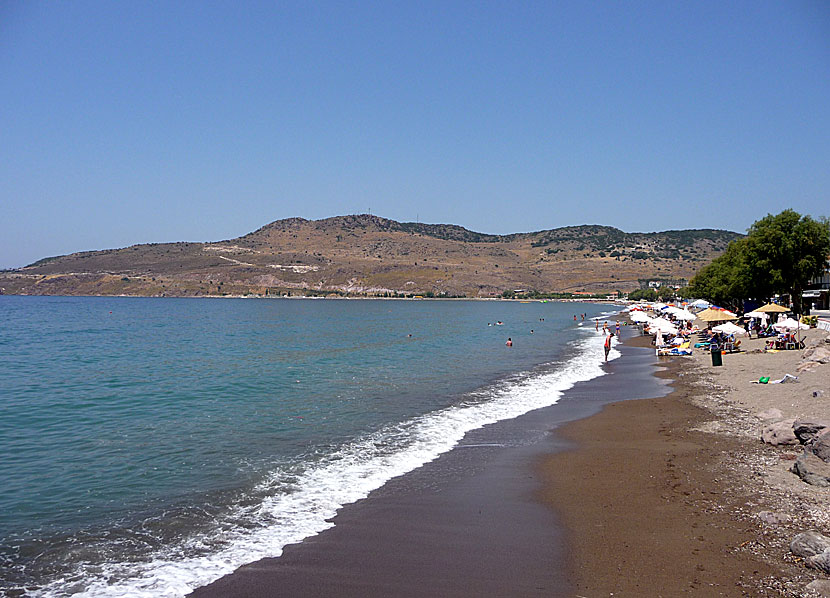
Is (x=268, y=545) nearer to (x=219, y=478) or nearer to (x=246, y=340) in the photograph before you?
(x=219, y=478)

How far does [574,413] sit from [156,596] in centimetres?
1264

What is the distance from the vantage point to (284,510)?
9.10 meters

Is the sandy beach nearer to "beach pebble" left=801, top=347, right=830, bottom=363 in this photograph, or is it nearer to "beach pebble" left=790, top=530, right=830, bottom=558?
"beach pebble" left=790, top=530, right=830, bottom=558

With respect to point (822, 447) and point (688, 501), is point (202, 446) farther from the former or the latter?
point (822, 447)

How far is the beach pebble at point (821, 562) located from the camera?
6121mm

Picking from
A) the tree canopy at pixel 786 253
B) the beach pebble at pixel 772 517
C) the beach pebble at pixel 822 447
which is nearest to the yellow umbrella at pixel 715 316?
the tree canopy at pixel 786 253

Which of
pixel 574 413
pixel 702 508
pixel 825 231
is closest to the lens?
pixel 702 508

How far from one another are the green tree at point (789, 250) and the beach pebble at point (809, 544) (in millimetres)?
40730

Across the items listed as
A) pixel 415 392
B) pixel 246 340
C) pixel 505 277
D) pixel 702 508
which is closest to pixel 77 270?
pixel 505 277

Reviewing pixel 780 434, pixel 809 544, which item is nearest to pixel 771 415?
pixel 780 434

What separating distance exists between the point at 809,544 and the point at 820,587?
0.84m

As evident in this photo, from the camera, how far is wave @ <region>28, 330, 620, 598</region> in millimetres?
6832

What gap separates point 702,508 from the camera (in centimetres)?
845

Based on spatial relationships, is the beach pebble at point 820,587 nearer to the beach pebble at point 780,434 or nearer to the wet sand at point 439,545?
the wet sand at point 439,545
